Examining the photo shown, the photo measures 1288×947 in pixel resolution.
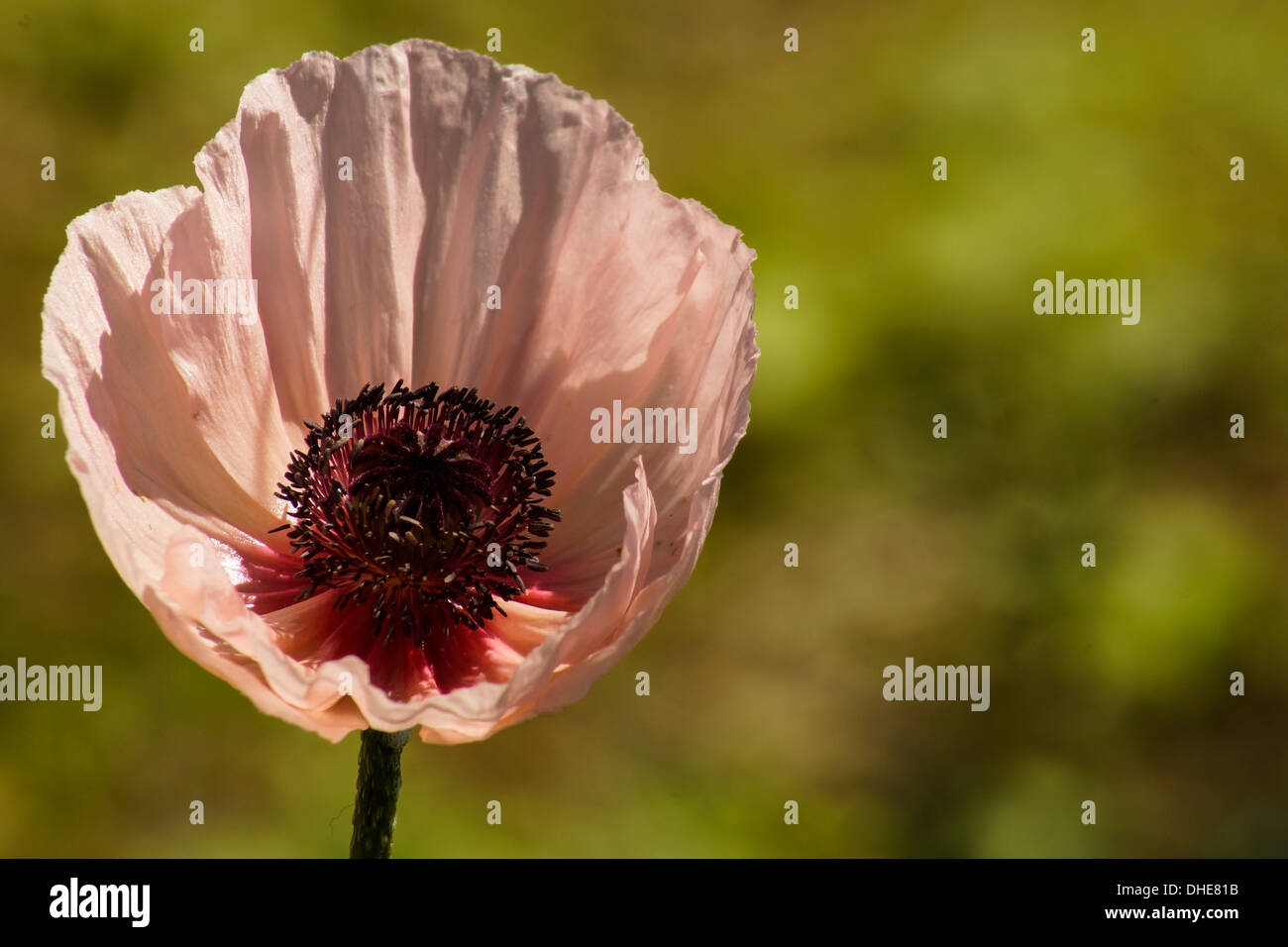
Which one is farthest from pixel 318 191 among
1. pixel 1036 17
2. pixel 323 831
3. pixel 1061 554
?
pixel 1036 17

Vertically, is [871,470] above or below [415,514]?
above

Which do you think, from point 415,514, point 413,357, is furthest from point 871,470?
→ point 415,514

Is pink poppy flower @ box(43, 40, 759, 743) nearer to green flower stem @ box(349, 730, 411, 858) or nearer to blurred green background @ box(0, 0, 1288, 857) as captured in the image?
green flower stem @ box(349, 730, 411, 858)

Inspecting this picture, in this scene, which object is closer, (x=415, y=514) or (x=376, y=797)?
(x=376, y=797)

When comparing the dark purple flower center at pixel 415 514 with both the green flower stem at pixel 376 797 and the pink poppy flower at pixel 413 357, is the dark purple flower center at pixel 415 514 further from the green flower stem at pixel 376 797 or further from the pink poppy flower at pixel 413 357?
the green flower stem at pixel 376 797

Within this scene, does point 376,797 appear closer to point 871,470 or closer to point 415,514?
point 415,514

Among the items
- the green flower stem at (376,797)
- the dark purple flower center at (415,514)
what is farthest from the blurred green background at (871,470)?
the green flower stem at (376,797)
